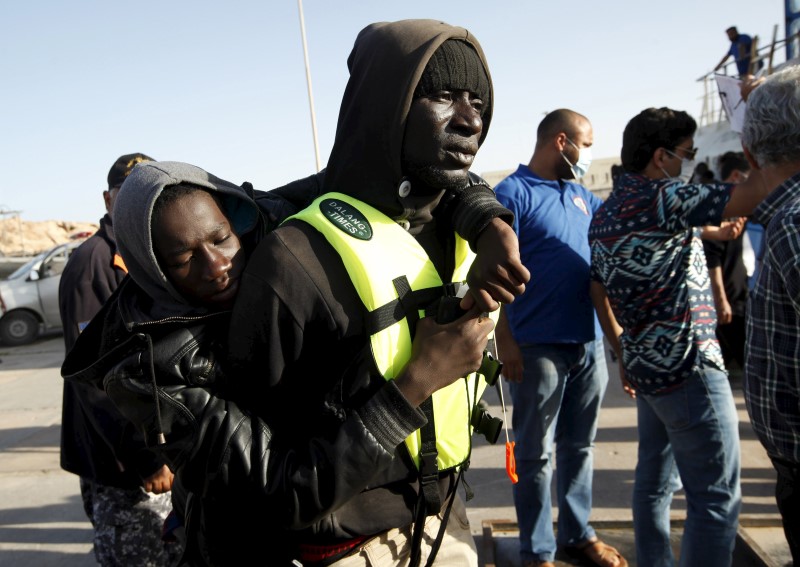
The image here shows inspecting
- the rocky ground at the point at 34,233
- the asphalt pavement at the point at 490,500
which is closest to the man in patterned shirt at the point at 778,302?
the asphalt pavement at the point at 490,500

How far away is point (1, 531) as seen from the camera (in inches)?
164

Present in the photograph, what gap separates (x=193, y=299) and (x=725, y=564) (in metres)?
2.25

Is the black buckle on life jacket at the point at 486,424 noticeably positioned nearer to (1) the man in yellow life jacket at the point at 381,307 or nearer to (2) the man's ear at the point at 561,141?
(1) the man in yellow life jacket at the point at 381,307

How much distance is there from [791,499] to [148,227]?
1.89 m

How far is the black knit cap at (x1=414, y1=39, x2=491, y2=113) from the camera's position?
4.58ft

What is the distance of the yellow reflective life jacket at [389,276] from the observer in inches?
51.7

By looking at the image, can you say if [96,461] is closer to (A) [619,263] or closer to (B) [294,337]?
(B) [294,337]

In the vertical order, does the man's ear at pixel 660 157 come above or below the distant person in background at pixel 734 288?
above

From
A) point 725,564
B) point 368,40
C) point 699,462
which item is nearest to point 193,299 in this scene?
point 368,40

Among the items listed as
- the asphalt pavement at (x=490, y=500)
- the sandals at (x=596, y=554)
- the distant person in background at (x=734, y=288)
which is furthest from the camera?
the distant person in background at (x=734, y=288)

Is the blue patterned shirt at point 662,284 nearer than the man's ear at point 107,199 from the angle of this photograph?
Yes

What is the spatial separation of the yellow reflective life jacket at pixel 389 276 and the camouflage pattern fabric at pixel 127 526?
5.67 ft

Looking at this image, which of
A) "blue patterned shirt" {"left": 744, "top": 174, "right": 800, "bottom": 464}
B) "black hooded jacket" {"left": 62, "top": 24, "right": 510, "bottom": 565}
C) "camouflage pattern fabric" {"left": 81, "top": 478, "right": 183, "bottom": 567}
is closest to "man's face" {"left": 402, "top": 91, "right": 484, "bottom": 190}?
"black hooded jacket" {"left": 62, "top": 24, "right": 510, "bottom": 565}

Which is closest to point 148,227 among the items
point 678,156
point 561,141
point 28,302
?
point 678,156
